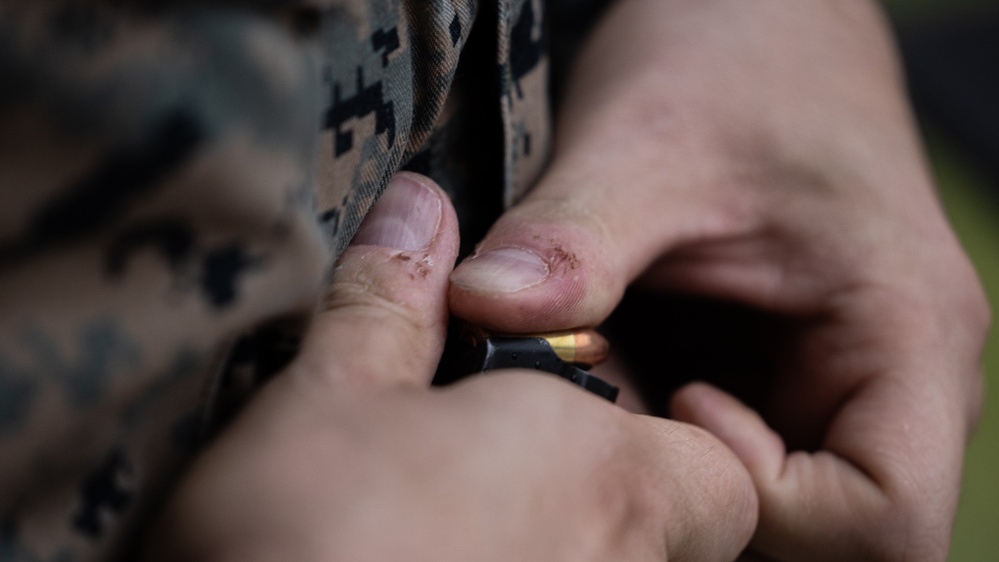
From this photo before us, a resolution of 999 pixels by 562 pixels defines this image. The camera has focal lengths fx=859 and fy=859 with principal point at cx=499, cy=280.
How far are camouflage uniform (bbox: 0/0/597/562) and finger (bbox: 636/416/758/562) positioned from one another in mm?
192

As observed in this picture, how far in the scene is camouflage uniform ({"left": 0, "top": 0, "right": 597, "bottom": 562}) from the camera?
0.74 feet

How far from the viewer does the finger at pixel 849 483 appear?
20.8 inches

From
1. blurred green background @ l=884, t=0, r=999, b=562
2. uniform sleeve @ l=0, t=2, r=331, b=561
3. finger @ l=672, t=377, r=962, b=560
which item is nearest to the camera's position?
uniform sleeve @ l=0, t=2, r=331, b=561

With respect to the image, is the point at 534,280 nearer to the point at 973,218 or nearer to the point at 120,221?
the point at 120,221

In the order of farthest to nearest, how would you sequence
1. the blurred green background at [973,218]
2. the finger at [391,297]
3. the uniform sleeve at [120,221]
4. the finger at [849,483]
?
the blurred green background at [973,218] < the finger at [849,483] < the finger at [391,297] < the uniform sleeve at [120,221]

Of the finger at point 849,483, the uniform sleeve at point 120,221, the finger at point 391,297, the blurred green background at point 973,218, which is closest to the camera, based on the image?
the uniform sleeve at point 120,221

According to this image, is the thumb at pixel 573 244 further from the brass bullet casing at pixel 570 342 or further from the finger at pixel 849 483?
the finger at pixel 849 483

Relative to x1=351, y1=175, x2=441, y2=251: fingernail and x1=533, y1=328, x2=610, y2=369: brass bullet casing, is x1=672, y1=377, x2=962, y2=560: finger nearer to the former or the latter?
x1=533, y1=328, x2=610, y2=369: brass bullet casing

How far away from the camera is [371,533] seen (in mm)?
288

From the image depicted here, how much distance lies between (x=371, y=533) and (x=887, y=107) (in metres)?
0.57

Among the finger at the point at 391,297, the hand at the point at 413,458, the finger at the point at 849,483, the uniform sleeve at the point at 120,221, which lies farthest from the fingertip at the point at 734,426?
the uniform sleeve at the point at 120,221

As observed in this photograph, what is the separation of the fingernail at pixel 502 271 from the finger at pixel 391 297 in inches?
0.4

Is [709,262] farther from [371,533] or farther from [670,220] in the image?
[371,533]

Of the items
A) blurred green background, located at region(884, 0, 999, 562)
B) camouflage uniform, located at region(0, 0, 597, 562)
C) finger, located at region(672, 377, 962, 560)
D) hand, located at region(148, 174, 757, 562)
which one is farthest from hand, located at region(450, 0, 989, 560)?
blurred green background, located at region(884, 0, 999, 562)
